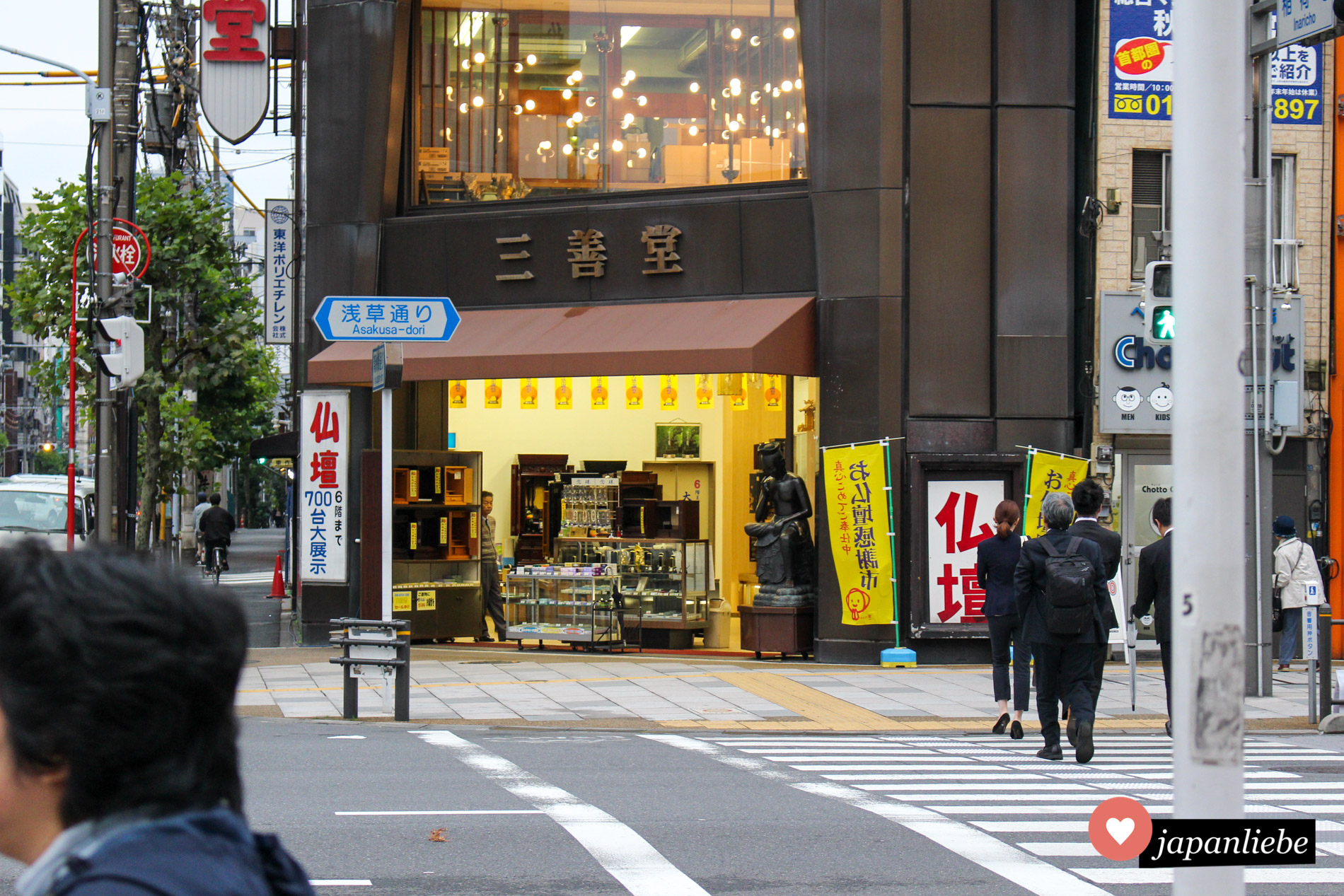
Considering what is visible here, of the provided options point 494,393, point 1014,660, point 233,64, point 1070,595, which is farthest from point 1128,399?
point 233,64

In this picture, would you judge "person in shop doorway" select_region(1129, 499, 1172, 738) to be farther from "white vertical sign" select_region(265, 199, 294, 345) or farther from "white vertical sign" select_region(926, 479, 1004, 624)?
"white vertical sign" select_region(265, 199, 294, 345)

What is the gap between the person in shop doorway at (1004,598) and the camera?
12.1 meters

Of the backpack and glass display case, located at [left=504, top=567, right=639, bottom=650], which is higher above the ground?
the backpack

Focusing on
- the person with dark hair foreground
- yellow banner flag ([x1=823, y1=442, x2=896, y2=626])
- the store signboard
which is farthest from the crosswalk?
the store signboard

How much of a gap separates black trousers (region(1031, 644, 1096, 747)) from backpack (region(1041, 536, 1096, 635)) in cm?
20

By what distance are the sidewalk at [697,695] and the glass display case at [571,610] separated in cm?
94

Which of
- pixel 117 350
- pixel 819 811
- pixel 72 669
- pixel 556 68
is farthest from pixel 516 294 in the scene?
pixel 72 669

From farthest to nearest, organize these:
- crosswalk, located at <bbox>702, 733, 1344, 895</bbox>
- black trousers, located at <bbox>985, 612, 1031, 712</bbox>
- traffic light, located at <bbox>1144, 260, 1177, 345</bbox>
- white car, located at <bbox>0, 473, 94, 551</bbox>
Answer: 1. white car, located at <bbox>0, 473, 94, 551</bbox>
2. black trousers, located at <bbox>985, 612, 1031, 712</bbox>
3. traffic light, located at <bbox>1144, 260, 1177, 345</bbox>
4. crosswalk, located at <bbox>702, 733, 1344, 895</bbox>

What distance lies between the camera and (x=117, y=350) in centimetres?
1828

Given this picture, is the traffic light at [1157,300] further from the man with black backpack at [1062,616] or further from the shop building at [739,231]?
the shop building at [739,231]

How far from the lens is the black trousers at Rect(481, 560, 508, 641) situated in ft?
68.0

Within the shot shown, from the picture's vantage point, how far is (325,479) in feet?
64.5

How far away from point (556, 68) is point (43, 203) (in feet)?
34.7

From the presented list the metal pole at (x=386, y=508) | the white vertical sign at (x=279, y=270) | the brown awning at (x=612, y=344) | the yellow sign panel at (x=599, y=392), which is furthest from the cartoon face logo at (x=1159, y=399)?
the white vertical sign at (x=279, y=270)
